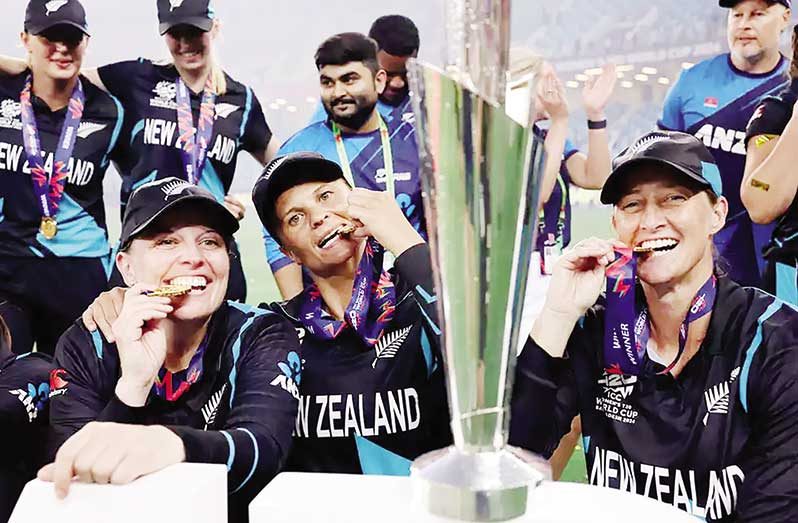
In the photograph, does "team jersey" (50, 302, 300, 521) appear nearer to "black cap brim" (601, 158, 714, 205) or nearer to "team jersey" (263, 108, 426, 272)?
"team jersey" (263, 108, 426, 272)

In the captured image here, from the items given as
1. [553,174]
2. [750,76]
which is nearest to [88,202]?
[553,174]

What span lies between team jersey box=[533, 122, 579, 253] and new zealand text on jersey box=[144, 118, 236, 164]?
887 millimetres

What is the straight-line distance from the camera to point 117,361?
208 cm

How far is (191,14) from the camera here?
253 cm

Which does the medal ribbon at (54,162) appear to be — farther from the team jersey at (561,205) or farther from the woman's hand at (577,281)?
the woman's hand at (577,281)

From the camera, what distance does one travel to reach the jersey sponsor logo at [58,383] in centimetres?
204

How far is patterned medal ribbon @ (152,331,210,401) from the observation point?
2070 millimetres

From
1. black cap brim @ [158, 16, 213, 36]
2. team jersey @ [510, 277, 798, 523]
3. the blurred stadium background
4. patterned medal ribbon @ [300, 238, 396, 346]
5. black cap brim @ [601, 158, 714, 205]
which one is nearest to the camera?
team jersey @ [510, 277, 798, 523]

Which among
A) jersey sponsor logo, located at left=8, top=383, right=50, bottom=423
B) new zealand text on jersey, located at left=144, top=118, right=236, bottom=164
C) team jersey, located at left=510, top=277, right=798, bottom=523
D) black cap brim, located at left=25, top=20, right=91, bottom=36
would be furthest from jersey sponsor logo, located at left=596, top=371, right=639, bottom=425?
black cap brim, located at left=25, top=20, right=91, bottom=36

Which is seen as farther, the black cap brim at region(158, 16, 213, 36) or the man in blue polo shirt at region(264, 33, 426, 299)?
the black cap brim at region(158, 16, 213, 36)

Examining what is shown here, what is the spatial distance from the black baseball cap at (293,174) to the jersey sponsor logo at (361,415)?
0.50 metres

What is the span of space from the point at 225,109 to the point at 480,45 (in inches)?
79.2

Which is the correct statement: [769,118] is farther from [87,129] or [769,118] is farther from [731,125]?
[87,129]

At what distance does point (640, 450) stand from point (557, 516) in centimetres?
126
